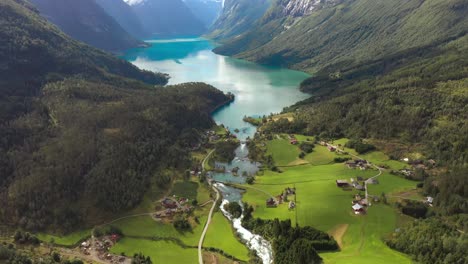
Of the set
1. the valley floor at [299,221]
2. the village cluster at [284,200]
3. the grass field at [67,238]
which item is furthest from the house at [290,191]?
the grass field at [67,238]

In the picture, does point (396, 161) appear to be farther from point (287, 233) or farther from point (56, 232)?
point (56, 232)

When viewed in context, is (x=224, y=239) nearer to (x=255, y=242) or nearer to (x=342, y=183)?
(x=255, y=242)

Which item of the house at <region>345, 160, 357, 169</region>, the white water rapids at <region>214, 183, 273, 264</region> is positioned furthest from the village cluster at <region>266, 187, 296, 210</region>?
the house at <region>345, 160, 357, 169</region>

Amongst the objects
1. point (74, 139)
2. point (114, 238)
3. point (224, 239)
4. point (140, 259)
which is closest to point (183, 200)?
point (224, 239)

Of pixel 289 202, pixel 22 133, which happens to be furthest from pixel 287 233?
pixel 22 133

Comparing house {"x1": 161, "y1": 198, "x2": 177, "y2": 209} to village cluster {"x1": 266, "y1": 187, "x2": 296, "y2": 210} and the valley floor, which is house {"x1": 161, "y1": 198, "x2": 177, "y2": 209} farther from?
village cluster {"x1": 266, "y1": 187, "x2": 296, "y2": 210}

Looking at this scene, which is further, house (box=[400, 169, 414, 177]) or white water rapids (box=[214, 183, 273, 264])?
house (box=[400, 169, 414, 177])
